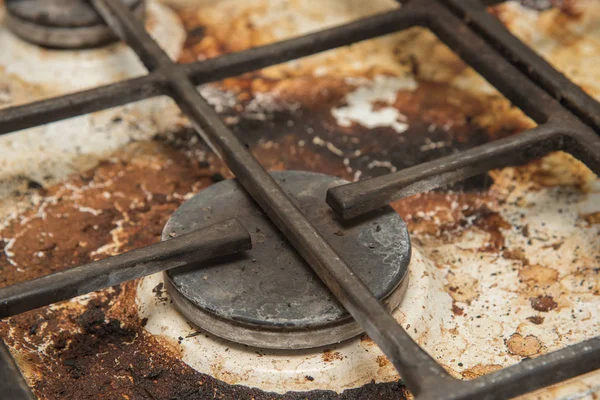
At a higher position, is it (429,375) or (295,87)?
(295,87)

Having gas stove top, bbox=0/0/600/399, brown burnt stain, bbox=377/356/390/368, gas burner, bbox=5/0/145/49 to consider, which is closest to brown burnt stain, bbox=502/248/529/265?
gas stove top, bbox=0/0/600/399

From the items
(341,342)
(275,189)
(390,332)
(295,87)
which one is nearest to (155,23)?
(295,87)

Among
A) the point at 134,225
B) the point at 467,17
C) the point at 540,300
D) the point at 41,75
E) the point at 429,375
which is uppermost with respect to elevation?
the point at 41,75

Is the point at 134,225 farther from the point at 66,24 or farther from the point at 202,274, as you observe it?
the point at 66,24

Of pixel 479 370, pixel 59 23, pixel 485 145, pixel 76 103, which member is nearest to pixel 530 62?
pixel 485 145

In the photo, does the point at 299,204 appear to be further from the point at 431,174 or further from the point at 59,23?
the point at 59,23

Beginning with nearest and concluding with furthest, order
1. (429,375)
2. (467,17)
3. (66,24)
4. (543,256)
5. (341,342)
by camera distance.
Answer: (429,375)
(341,342)
(543,256)
(467,17)
(66,24)
